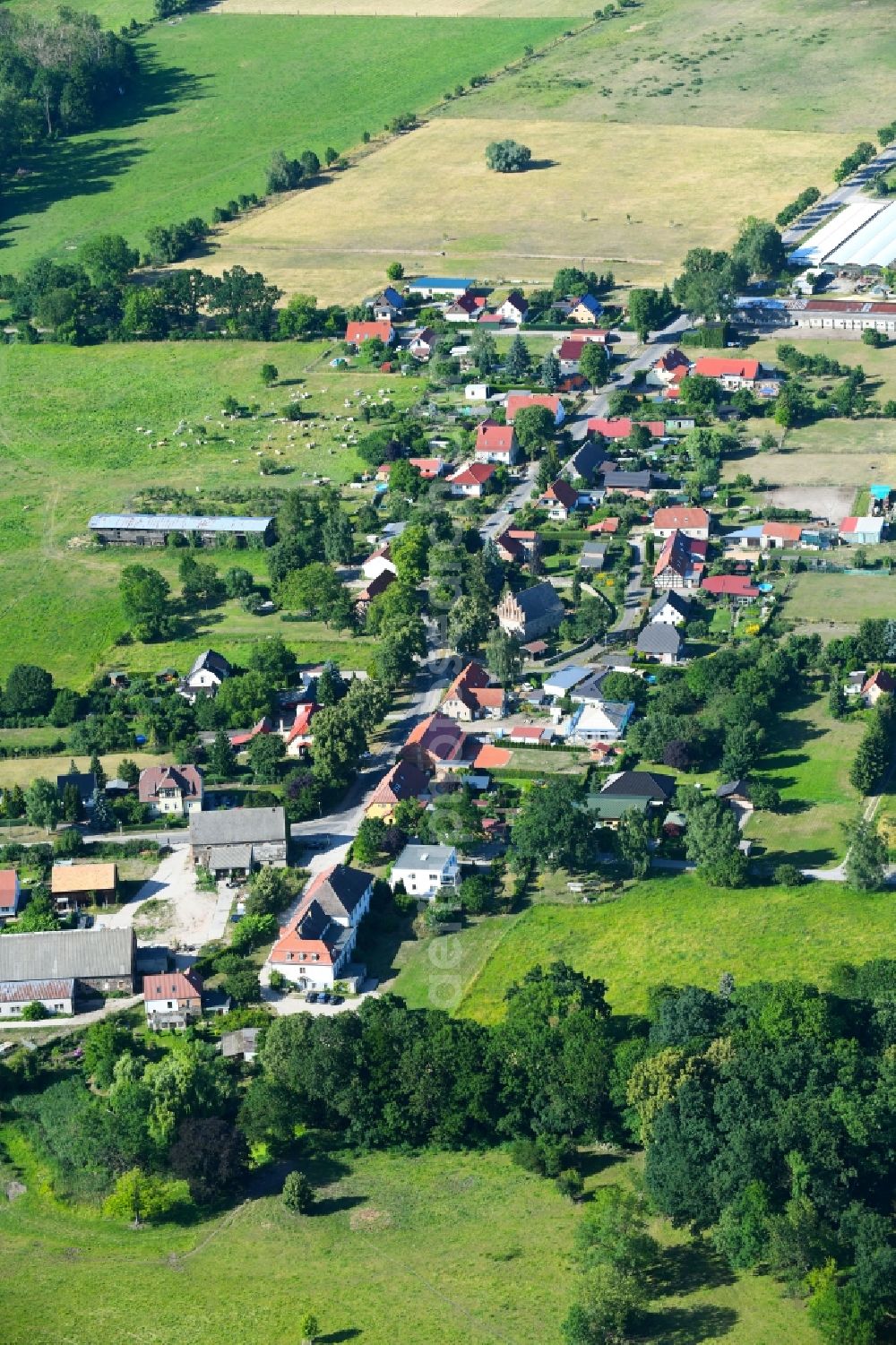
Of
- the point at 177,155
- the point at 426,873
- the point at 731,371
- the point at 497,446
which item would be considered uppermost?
the point at 177,155

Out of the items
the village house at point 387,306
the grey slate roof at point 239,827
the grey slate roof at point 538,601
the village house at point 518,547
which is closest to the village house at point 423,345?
the village house at point 387,306

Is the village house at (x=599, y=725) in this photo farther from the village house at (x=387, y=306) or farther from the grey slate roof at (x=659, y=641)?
the village house at (x=387, y=306)

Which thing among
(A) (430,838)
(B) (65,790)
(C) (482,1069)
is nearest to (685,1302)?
(C) (482,1069)

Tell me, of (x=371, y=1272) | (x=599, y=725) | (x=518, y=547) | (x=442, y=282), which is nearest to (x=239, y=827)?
(x=599, y=725)

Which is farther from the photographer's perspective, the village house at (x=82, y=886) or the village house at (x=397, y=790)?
the village house at (x=397, y=790)

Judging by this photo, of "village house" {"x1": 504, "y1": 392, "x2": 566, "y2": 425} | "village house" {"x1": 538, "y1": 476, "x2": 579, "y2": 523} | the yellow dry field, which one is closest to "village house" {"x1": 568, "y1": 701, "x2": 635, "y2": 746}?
"village house" {"x1": 538, "y1": 476, "x2": 579, "y2": 523}

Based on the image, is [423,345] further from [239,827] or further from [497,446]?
[239,827]
